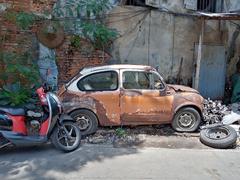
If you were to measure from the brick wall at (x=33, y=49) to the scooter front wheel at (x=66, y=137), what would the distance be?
2957 mm

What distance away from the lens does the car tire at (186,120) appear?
866 centimetres

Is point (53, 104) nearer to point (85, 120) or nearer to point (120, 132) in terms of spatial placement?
point (85, 120)

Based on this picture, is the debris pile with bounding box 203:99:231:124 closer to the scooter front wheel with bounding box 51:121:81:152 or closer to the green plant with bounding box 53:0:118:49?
the green plant with bounding box 53:0:118:49

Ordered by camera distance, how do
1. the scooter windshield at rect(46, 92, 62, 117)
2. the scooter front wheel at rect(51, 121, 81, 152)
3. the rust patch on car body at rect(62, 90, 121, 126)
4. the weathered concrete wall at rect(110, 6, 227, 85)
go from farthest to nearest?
1. the weathered concrete wall at rect(110, 6, 227, 85)
2. the rust patch on car body at rect(62, 90, 121, 126)
3. the scooter front wheel at rect(51, 121, 81, 152)
4. the scooter windshield at rect(46, 92, 62, 117)

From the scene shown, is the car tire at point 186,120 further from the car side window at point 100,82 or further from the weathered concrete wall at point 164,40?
the weathered concrete wall at point 164,40

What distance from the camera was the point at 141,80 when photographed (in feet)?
27.9

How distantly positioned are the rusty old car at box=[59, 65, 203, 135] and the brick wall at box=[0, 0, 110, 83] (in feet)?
7.50

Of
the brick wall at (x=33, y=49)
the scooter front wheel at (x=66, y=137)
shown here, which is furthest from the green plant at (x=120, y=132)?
the brick wall at (x=33, y=49)

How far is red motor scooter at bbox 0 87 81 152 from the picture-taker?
265 inches

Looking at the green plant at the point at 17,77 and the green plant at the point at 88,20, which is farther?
the green plant at the point at 88,20

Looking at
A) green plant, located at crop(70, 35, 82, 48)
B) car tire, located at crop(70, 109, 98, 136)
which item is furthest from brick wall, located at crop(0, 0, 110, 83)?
car tire, located at crop(70, 109, 98, 136)

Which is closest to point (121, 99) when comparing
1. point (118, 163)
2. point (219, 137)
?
point (118, 163)

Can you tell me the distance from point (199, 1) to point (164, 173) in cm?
743

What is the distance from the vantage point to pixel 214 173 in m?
6.18
